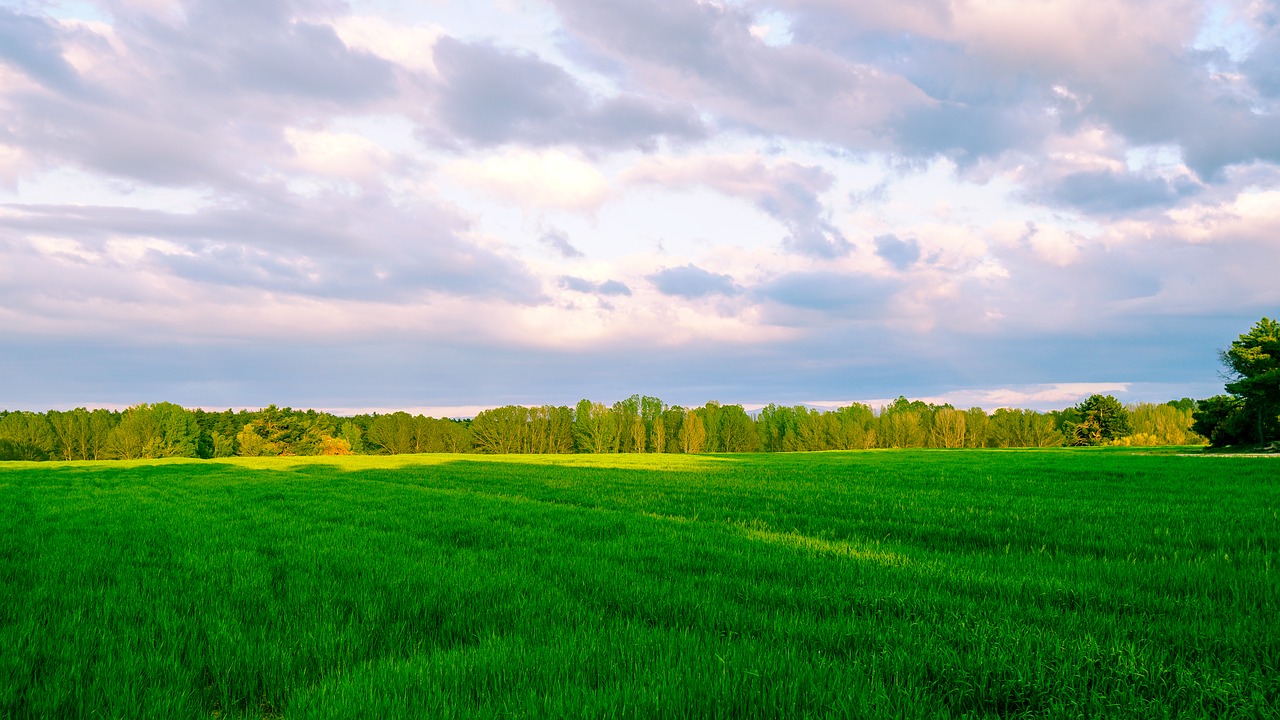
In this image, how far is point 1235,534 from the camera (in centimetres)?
888

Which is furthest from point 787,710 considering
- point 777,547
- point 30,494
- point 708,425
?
point 708,425

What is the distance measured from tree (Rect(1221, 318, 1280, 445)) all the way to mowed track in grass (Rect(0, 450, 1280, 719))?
3367cm

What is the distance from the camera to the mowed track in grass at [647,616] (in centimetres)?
354

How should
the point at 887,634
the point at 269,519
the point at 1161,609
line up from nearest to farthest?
the point at 887,634 < the point at 1161,609 < the point at 269,519

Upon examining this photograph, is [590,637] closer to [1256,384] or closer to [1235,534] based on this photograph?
[1235,534]

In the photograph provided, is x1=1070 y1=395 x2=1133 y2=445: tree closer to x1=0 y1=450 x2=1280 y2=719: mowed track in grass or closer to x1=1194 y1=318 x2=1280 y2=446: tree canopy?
x1=1194 y1=318 x2=1280 y2=446: tree canopy

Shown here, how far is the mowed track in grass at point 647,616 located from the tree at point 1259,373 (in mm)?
33671

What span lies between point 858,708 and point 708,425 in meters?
116

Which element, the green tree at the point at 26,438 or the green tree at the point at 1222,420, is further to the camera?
the green tree at the point at 26,438

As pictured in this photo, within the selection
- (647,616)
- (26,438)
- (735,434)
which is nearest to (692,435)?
(735,434)

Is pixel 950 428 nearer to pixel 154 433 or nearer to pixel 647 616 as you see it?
pixel 647 616

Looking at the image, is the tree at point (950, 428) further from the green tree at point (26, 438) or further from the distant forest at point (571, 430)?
the green tree at point (26, 438)

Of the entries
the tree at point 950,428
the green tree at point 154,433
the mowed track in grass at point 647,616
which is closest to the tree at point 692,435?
the tree at point 950,428

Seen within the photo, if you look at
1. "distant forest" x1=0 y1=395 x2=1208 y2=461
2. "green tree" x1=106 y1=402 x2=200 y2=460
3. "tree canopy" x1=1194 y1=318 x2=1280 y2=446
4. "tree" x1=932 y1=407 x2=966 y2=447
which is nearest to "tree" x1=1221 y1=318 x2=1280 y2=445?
"tree canopy" x1=1194 y1=318 x2=1280 y2=446
